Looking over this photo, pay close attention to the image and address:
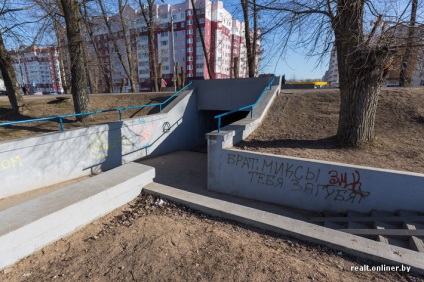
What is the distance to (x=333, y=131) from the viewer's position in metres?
6.75

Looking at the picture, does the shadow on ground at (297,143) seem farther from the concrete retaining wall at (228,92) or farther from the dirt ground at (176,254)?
the concrete retaining wall at (228,92)

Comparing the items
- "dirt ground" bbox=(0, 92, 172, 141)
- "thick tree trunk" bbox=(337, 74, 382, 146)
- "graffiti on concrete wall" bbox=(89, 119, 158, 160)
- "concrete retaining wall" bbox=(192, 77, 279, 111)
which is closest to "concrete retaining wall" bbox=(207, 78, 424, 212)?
"thick tree trunk" bbox=(337, 74, 382, 146)

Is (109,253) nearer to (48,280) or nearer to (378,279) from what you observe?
(48,280)

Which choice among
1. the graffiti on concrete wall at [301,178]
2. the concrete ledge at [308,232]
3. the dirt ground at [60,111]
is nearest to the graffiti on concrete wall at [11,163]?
the dirt ground at [60,111]

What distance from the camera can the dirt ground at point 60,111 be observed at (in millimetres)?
7988

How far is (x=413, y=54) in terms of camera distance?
5.20 meters

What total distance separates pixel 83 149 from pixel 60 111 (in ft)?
19.7

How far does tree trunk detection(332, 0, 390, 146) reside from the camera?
5.12 meters

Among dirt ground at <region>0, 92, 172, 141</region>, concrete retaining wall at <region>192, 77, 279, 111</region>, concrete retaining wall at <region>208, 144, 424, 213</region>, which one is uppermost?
concrete retaining wall at <region>192, 77, 279, 111</region>

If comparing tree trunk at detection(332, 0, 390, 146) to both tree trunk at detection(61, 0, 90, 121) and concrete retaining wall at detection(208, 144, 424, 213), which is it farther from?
tree trunk at detection(61, 0, 90, 121)

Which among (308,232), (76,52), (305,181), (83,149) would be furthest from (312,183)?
(76,52)

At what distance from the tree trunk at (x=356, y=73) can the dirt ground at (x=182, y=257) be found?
13.2 feet

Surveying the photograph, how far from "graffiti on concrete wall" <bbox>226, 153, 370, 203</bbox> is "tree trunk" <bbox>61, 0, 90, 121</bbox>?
699 cm

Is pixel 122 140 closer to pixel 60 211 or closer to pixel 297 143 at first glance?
pixel 60 211
